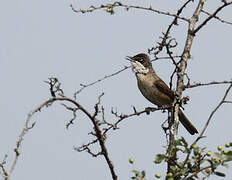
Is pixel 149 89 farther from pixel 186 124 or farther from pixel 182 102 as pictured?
pixel 182 102

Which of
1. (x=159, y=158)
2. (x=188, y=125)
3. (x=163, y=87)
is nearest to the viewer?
(x=159, y=158)

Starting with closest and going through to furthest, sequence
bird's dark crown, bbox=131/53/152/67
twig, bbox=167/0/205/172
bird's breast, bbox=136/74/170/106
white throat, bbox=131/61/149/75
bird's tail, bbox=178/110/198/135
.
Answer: twig, bbox=167/0/205/172
bird's tail, bbox=178/110/198/135
bird's breast, bbox=136/74/170/106
white throat, bbox=131/61/149/75
bird's dark crown, bbox=131/53/152/67

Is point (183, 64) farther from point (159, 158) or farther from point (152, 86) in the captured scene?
point (152, 86)

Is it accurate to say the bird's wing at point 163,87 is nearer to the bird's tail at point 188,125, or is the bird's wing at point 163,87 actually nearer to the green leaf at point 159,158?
the bird's tail at point 188,125

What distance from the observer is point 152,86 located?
32.3ft

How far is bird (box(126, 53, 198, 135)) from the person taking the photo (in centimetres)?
955

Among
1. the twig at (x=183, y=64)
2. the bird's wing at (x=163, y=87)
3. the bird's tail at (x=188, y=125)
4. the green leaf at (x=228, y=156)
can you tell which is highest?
the bird's wing at (x=163, y=87)

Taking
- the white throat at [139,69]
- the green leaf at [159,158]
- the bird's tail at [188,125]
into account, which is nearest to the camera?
the green leaf at [159,158]

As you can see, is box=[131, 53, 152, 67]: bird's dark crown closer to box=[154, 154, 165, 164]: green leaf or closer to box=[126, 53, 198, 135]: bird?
box=[126, 53, 198, 135]: bird

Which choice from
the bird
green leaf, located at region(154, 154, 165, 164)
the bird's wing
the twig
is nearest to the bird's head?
the bird

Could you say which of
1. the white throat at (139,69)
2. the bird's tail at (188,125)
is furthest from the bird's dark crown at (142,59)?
the bird's tail at (188,125)

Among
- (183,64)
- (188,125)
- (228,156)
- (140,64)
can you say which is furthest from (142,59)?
(228,156)

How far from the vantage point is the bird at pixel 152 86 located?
9.55 meters

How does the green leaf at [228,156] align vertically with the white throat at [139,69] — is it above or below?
below
